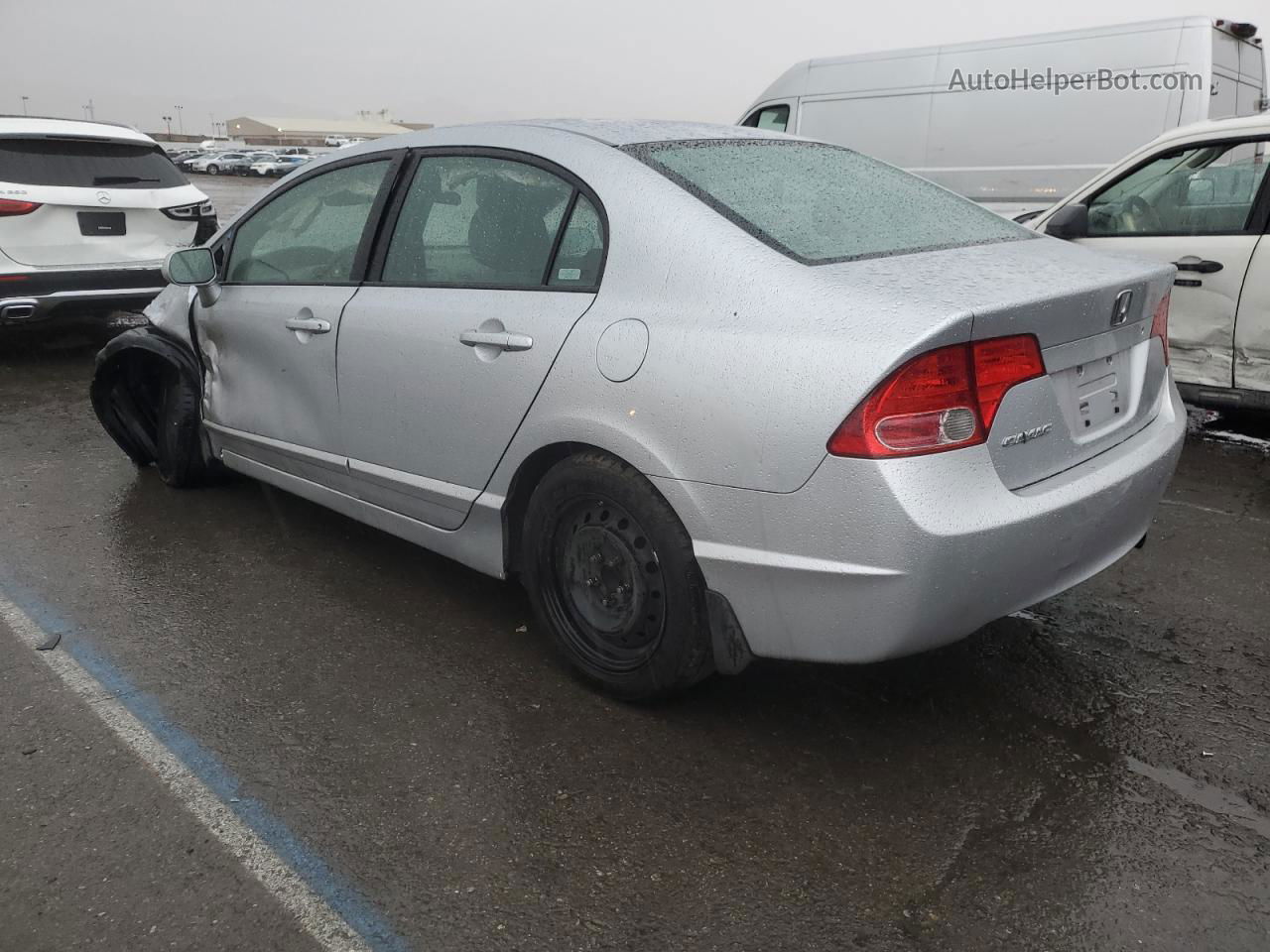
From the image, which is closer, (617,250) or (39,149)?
(617,250)

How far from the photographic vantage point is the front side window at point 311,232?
12.4 feet

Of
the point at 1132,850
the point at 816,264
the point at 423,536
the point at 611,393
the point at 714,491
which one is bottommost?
the point at 1132,850

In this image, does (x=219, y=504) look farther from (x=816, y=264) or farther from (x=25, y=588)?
(x=816, y=264)

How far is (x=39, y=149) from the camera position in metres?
7.20

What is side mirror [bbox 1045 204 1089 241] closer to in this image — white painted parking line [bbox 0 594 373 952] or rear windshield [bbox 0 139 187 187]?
white painted parking line [bbox 0 594 373 952]

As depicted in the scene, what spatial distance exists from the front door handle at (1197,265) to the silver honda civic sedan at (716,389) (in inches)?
105

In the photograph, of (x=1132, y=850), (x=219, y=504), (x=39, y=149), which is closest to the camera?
(x=1132, y=850)

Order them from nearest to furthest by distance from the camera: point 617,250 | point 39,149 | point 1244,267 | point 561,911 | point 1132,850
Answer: point 561,911, point 1132,850, point 617,250, point 1244,267, point 39,149

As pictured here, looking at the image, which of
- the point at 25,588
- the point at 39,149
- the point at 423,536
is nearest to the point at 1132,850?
the point at 423,536

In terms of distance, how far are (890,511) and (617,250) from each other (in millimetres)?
1056

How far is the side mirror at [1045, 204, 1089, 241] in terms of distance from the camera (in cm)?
559

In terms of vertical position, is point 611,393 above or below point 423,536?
above

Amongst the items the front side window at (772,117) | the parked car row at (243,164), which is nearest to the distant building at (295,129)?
the parked car row at (243,164)

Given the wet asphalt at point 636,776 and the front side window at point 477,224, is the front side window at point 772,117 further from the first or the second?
the front side window at point 477,224
